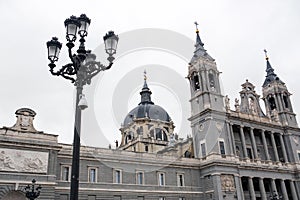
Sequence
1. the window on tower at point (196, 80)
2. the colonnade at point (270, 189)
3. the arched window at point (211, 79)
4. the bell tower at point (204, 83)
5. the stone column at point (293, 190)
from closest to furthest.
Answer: the colonnade at point (270, 189) < the bell tower at point (204, 83) < the stone column at point (293, 190) < the arched window at point (211, 79) < the window on tower at point (196, 80)

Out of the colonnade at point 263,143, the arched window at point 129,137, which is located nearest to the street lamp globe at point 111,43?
the colonnade at point 263,143

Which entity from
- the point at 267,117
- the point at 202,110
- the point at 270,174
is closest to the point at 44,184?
the point at 202,110

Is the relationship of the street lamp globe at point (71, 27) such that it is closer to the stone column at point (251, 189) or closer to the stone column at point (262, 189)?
the stone column at point (251, 189)

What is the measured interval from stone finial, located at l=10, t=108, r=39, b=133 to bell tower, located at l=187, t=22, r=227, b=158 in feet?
74.8

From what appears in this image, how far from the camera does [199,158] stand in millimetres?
43094

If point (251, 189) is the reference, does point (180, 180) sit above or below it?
above

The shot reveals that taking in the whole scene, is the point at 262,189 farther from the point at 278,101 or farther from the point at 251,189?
the point at 278,101

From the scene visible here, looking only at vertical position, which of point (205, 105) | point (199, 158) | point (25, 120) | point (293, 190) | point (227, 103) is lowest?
point (293, 190)

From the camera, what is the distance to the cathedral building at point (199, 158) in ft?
96.2

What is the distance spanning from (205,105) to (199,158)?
24.6 ft

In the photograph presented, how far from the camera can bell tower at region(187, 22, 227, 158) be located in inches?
1673

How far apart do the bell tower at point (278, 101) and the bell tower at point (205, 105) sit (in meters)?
13.2

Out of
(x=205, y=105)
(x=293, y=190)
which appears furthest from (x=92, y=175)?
(x=293, y=190)

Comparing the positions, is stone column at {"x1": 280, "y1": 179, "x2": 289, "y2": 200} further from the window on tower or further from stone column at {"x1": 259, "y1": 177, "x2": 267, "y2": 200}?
the window on tower
